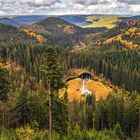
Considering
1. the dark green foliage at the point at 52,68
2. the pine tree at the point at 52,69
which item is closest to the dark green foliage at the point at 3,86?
the pine tree at the point at 52,69

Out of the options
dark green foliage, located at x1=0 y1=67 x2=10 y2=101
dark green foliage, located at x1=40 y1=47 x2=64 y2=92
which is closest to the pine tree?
dark green foliage, located at x1=40 y1=47 x2=64 y2=92

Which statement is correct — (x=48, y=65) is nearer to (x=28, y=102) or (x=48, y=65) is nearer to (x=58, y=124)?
(x=58, y=124)

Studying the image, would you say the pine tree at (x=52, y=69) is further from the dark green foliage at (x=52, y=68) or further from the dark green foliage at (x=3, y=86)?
the dark green foliage at (x=3, y=86)

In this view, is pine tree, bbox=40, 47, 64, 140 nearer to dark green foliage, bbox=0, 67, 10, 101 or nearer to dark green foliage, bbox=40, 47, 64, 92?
dark green foliage, bbox=40, 47, 64, 92

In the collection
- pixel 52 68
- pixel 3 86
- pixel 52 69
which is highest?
pixel 52 68

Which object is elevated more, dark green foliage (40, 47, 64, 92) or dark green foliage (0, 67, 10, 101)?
dark green foliage (40, 47, 64, 92)

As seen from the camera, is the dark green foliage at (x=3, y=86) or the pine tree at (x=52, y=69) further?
the dark green foliage at (x=3, y=86)

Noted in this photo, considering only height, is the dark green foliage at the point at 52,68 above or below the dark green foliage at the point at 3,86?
above

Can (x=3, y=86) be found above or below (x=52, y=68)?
below

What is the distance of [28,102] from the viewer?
4643 inches

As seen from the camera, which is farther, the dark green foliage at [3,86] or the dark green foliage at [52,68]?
the dark green foliage at [3,86]

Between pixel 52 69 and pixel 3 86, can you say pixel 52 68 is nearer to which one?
pixel 52 69

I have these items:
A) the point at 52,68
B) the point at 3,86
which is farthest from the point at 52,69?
the point at 3,86

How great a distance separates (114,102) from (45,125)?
1602 inches
